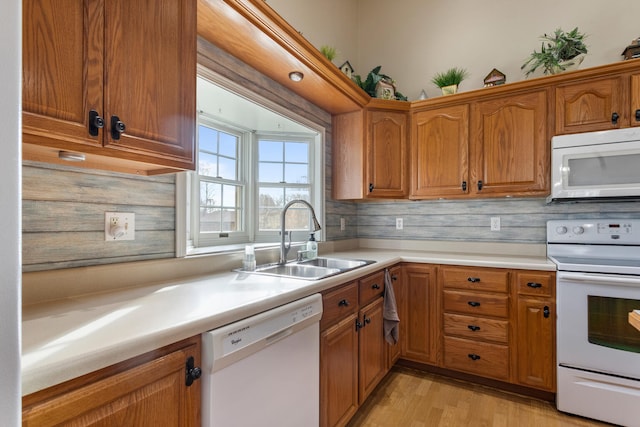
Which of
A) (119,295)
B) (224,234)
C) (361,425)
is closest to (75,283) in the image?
(119,295)

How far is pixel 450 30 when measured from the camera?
2.94 metres

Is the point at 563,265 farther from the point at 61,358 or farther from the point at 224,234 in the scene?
the point at 61,358

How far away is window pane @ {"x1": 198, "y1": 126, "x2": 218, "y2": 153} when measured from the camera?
2033 millimetres

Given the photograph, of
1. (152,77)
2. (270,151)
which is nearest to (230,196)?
(270,151)

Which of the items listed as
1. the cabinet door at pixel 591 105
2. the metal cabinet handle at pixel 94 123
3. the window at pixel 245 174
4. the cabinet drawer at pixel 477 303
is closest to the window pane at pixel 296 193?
the window at pixel 245 174

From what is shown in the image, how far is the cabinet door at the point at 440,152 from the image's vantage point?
2.52 meters

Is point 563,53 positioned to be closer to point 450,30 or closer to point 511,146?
point 511,146

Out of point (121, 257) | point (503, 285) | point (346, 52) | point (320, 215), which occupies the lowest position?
point (503, 285)

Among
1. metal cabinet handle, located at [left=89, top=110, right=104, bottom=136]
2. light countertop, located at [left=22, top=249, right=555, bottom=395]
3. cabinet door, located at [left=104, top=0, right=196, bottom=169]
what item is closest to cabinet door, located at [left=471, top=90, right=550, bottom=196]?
light countertop, located at [left=22, top=249, right=555, bottom=395]

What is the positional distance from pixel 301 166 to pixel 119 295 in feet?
5.86

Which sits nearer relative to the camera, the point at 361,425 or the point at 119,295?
the point at 119,295

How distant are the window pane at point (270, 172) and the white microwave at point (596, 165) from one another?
1945mm

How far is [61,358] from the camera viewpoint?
646 mm

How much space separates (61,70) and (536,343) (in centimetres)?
265
